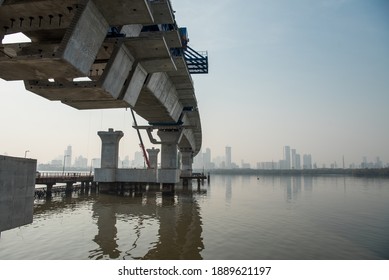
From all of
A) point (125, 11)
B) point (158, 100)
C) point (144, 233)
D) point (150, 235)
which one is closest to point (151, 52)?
point (125, 11)

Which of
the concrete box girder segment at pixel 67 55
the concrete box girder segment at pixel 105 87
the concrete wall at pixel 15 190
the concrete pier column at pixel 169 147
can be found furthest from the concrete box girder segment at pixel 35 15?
the concrete pier column at pixel 169 147

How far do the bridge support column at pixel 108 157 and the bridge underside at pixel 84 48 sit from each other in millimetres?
30489

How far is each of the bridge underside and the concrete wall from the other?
439 cm

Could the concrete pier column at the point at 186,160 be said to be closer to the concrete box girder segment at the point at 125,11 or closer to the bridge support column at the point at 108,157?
the bridge support column at the point at 108,157

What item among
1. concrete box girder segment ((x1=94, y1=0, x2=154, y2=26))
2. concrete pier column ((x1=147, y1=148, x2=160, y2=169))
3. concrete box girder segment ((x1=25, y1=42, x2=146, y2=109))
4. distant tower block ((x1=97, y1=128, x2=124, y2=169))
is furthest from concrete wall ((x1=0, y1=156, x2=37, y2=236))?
concrete pier column ((x1=147, y1=148, x2=160, y2=169))

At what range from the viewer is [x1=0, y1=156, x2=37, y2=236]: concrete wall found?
31.5 feet

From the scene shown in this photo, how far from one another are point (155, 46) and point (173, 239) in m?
12.7

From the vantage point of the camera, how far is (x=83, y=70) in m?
12.4

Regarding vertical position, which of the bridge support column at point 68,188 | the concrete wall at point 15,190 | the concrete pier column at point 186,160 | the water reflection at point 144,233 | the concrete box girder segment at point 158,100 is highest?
the concrete box girder segment at point 158,100

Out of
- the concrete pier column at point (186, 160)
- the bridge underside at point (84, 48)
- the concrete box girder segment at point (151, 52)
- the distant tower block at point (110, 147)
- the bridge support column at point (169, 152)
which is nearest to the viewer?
the bridge underside at point (84, 48)

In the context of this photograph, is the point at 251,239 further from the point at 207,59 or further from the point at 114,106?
the point at 207,59

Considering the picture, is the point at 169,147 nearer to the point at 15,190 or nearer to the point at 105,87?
the point at 105,87

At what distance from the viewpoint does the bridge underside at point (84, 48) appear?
11570 mm

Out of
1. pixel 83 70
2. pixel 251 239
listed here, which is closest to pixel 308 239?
pixel 251 239
